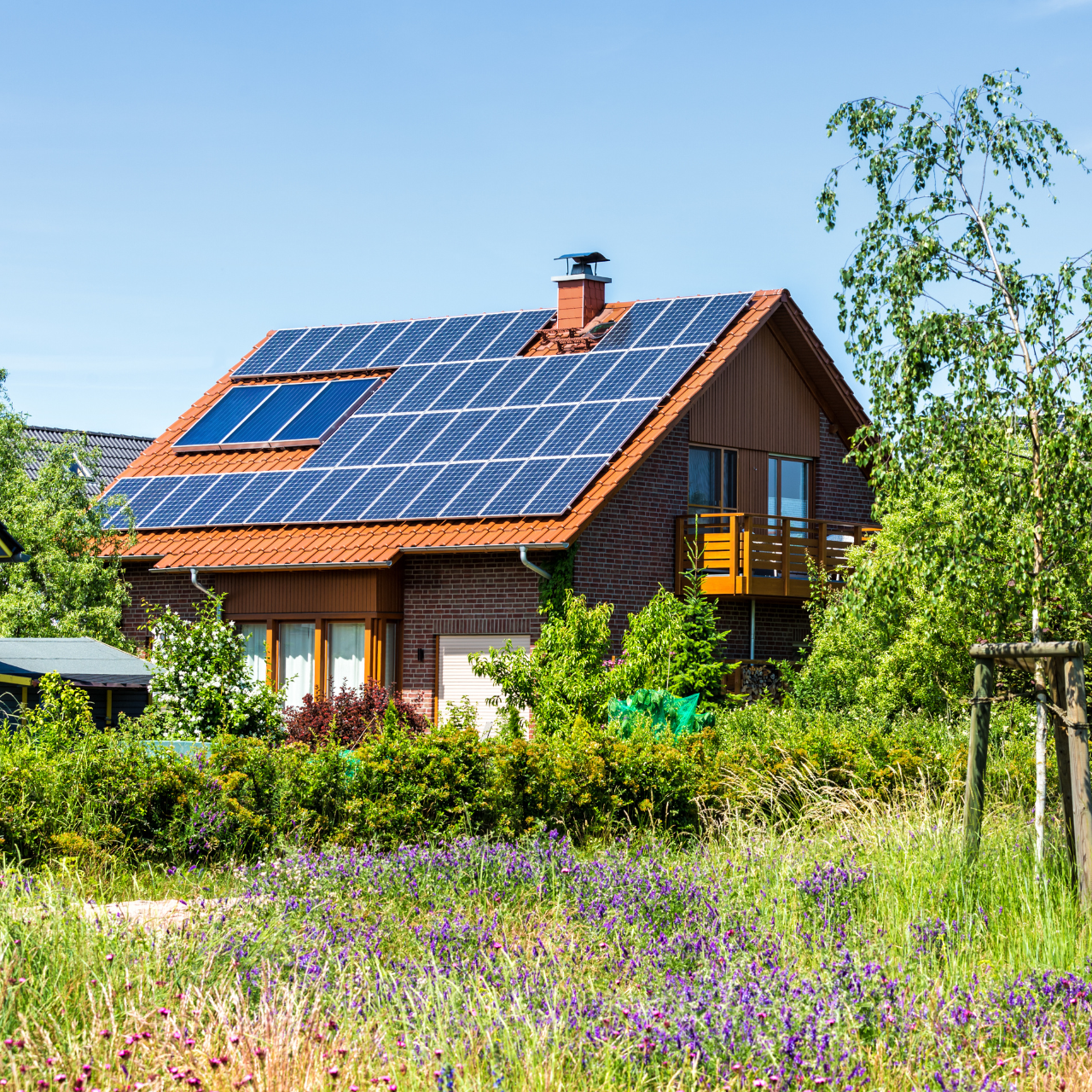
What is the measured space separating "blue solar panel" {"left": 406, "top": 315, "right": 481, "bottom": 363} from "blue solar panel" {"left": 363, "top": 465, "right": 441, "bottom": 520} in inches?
173

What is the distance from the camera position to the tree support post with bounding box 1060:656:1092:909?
9.00 metres

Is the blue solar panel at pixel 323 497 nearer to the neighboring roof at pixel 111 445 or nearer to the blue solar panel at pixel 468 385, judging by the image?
the blue solar panel at pixel 468 385

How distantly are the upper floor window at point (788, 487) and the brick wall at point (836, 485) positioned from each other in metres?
0.22

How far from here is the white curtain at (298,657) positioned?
24203mm

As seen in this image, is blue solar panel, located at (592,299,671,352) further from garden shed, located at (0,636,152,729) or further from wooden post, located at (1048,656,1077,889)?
wooden post, located at (1048,656,1077,889)

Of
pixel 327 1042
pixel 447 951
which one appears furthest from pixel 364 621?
pixel 327 1042

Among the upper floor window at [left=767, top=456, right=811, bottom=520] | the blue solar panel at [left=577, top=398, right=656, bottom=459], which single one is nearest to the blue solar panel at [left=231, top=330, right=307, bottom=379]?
the blue solar panel at [left=577, top=398, right=656, bottom=459]

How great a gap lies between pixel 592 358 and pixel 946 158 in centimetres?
1388

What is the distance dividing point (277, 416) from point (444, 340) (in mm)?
Answer: 3377

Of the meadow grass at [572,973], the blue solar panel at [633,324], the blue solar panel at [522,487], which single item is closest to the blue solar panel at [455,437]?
the blue solar panel at [522,487]

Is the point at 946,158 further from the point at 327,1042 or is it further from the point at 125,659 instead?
the point at 125,659

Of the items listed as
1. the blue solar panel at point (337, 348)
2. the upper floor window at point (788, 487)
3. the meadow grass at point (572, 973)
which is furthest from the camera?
the blue solar panel at point (337, 348)

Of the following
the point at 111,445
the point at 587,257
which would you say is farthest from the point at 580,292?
the point at 111,445

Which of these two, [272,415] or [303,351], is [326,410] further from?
[303,351]
